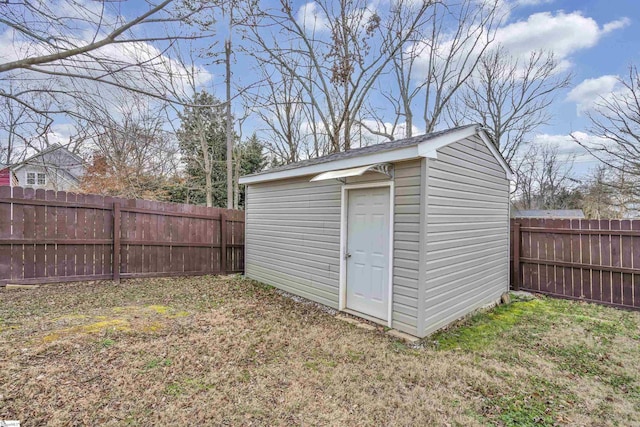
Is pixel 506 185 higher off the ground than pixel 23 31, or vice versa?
pixel 23 31

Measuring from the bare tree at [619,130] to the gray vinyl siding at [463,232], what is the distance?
569 centimetres

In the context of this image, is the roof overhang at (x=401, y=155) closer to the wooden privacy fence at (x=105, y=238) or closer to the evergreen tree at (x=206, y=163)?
the wooden privacy fence at (x=105, y=238)

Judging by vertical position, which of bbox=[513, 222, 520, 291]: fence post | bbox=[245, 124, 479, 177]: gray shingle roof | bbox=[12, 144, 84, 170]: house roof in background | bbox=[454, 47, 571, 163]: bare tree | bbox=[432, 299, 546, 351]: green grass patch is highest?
bbox=[454, 47, 571, 163]: bare tree

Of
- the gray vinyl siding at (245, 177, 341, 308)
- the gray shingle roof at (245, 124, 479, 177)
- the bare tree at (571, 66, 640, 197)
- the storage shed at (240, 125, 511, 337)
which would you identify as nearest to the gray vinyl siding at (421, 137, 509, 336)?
the storage shed at (240, 125, 511, 337)

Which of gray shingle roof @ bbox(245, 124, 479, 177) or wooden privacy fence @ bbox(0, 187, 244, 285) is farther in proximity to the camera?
wooden privacy fence @ bbox(0, 187, 244, 285)

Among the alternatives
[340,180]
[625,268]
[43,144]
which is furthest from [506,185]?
[43,144]

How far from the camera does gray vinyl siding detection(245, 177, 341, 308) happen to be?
194 inches

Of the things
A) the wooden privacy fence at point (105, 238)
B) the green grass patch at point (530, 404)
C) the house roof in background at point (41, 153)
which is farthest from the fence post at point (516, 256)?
the house roof in background at point (41, 153)

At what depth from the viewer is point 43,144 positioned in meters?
3.84

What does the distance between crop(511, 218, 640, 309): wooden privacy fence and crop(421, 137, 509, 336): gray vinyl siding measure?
849mm

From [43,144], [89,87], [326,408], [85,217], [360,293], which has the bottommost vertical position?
[326,408]

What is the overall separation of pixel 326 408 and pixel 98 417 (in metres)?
1.61

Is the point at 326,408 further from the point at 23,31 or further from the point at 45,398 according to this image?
the point at 23,31

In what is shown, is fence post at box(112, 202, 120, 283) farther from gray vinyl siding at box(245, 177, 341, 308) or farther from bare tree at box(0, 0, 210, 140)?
bare tree at box(0, 0, 210, 140)
